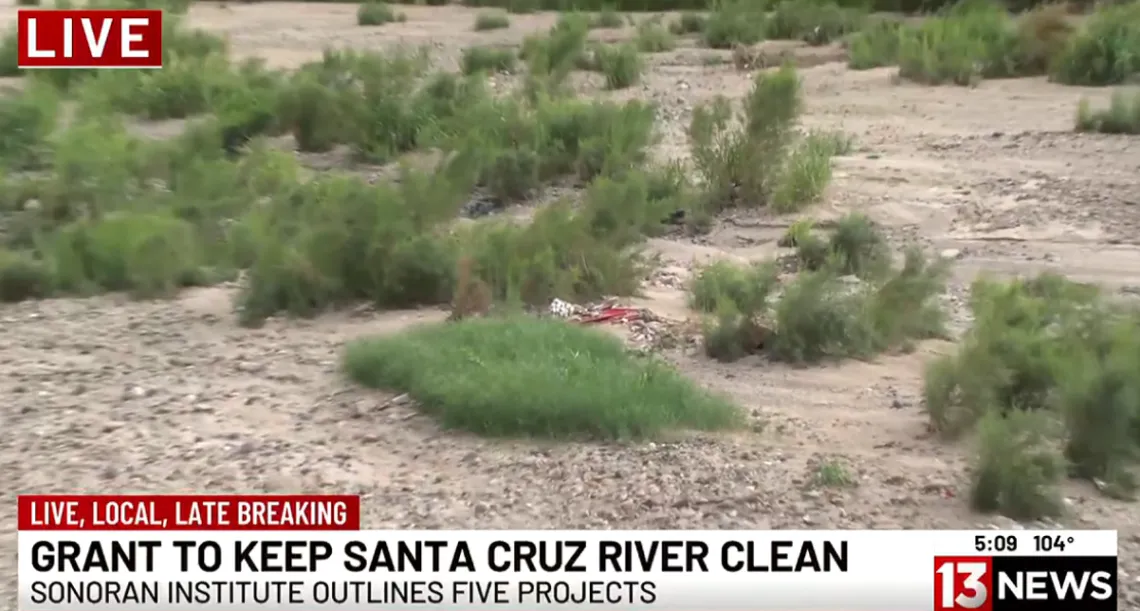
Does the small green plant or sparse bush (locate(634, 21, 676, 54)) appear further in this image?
sparse bush (locate(634, 21, 676, 54))

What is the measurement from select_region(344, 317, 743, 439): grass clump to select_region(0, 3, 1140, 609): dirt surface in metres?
0.14

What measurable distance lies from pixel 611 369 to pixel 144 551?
9.11 ft

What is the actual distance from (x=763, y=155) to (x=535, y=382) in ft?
20.9

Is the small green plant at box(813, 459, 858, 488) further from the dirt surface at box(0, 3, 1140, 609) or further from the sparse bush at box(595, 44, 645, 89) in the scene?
the sparse bush at box(595, 44, 645, 89)

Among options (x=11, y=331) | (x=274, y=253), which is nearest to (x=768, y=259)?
(x=274, y=253)

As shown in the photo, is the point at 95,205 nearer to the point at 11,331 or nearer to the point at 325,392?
the point at 11,331

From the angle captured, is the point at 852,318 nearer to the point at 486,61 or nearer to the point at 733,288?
the point at 733,288

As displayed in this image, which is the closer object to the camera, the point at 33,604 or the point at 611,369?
the point at 33,604

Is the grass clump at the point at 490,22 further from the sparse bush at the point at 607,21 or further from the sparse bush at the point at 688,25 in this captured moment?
the sparse bush at the point at 688,25

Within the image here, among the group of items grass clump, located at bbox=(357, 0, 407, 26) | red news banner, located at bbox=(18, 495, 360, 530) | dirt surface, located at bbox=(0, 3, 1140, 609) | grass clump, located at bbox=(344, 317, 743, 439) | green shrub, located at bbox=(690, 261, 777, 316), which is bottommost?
red news banner, located at bbox=(18, 495, 360, 530)

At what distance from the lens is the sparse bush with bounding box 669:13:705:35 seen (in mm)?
26381

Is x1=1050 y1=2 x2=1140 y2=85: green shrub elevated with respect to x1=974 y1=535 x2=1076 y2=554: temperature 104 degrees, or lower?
elevated

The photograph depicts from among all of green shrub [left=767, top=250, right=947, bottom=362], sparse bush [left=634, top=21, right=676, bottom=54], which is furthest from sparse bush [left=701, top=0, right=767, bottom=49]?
green shrub [left=767, top=250, right=947, bottom=362]

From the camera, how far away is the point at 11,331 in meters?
10.0
